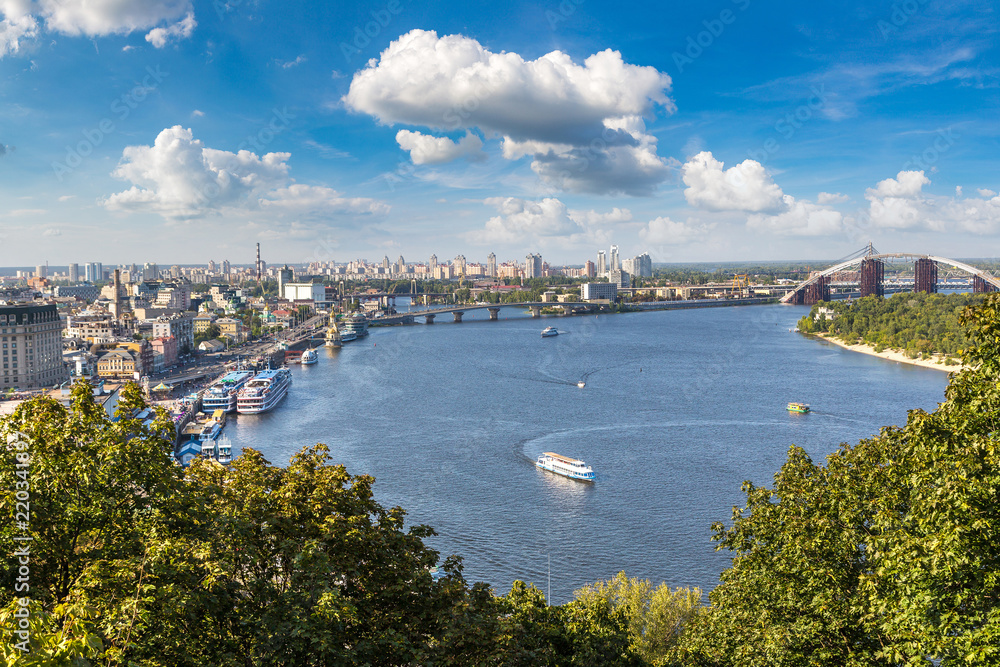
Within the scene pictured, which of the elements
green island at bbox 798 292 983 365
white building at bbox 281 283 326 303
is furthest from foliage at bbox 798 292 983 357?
white building at bbox 281 283 326 303

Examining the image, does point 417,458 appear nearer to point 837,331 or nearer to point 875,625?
point 875,625

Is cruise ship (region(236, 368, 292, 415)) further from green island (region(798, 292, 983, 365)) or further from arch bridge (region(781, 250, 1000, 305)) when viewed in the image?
arch bridge (region(781, 250, 1000, 305))

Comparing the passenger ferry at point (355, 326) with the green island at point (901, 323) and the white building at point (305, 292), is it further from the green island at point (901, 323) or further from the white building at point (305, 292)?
the green island at point (901, 323)

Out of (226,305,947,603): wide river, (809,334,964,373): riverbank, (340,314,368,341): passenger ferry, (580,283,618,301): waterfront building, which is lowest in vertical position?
(226,305,947,603): wide river

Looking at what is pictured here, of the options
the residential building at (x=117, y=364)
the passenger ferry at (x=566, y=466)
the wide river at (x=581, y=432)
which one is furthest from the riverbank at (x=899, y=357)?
the residential building at (x=117, y=364)

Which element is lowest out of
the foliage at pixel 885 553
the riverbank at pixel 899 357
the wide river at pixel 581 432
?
the wide river at pixel 581 432

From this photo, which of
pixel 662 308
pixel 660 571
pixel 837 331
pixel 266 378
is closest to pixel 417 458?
pixel 660 571

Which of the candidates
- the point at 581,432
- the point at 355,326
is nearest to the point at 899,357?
the point at 581,432
